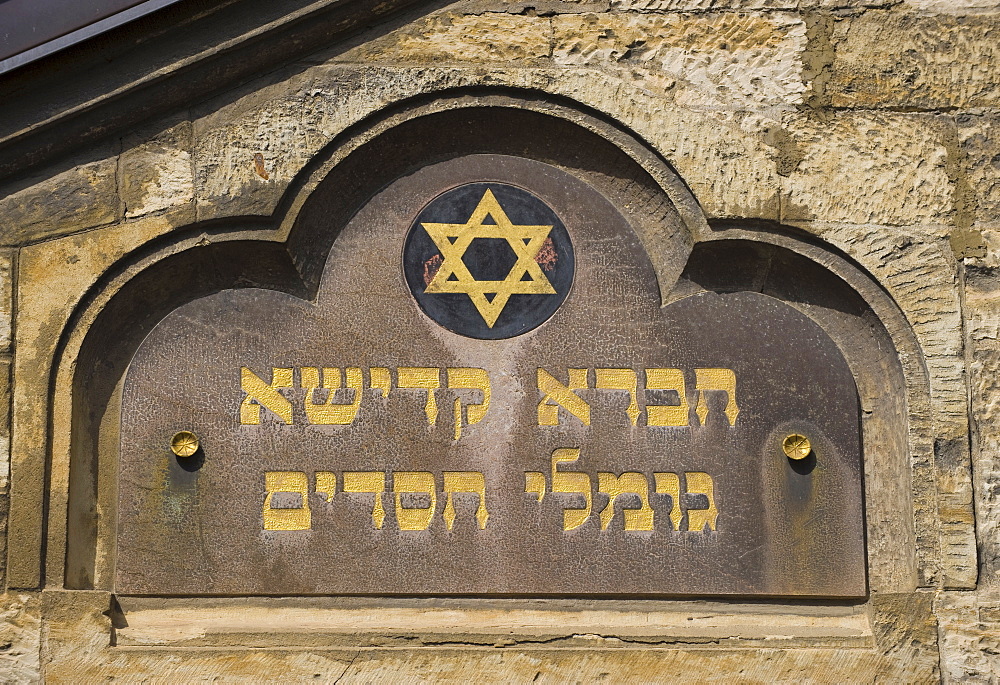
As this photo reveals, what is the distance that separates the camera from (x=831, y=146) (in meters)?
3.47

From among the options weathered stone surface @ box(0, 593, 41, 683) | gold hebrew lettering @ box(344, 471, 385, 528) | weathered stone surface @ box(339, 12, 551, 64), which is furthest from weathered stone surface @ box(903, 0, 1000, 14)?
weathered stone surface @ box(0, 593, 41, 683)

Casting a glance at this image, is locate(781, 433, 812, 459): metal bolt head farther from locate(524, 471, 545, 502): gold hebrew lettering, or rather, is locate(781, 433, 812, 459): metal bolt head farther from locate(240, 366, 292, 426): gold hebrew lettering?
locate(240, 366, 292, 426): gold hebrew lettering

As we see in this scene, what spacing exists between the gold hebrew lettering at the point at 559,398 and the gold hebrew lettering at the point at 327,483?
76cm

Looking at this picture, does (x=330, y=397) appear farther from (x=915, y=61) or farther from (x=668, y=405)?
(x=915, y=61)

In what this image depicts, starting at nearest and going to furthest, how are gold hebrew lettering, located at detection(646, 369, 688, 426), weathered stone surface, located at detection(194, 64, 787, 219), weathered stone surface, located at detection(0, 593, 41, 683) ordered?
weathered stone surface, located at detection(0, 593, 41, 683) < weathered stone surface, located at detection(194, 64, 787, 219) < gold hebrew lettering, located at detection(646, 369, 688, 426)

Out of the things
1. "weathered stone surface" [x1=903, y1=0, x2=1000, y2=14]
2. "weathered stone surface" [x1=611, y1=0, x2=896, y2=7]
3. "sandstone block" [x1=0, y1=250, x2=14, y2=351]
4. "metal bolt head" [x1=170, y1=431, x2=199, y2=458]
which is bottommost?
"metal bolt head" [x1=170, y1=431, x2=199, y2=458]

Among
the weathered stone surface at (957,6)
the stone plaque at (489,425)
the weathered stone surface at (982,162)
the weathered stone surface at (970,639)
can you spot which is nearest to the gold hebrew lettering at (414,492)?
the stone plaque at (489,425)

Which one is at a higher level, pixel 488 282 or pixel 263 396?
pixel 488 282

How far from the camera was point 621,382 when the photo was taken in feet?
11.6

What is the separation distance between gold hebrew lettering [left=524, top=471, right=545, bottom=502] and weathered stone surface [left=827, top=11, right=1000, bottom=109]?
1.71 metres

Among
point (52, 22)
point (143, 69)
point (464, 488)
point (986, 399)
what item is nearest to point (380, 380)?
point (464, 488)

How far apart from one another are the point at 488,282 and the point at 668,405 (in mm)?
794

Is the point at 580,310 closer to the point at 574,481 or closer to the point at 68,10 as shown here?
the point at 574,481

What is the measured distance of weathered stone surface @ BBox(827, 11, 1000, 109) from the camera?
11.5 ft
